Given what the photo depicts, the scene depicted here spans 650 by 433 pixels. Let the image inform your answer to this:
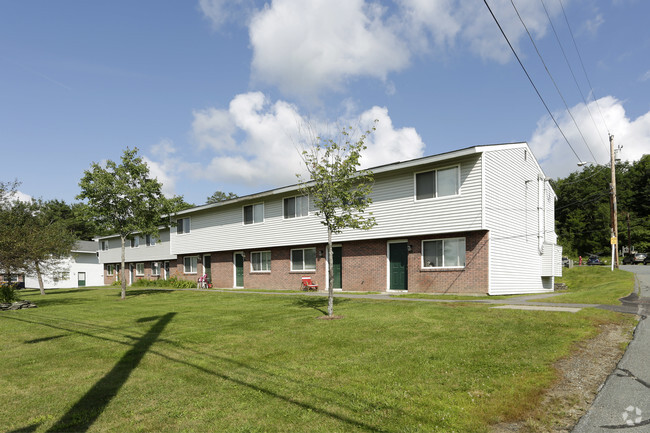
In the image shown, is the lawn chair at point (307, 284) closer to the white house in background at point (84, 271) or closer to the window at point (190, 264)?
the window at point (190, 264)

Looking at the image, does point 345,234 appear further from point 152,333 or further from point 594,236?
point 594,236

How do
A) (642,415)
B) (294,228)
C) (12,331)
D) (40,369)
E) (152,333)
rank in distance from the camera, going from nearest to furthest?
(642,415) < (40,369) < (152,333) < (12,331) < (294,228)

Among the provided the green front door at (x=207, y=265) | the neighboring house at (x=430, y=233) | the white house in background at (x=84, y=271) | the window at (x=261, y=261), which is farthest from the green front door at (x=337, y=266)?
the white house in background at (x=84, y=271)

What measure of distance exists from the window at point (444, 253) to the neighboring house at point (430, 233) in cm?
4

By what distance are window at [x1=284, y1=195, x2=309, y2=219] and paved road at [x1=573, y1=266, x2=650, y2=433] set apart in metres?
18.0

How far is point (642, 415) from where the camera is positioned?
436 centimetres

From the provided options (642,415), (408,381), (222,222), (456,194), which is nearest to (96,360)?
(408,381)

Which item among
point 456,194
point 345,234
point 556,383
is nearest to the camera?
point 556,383

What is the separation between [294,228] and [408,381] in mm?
Result: 18647

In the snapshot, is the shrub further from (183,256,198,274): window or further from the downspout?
the downspout

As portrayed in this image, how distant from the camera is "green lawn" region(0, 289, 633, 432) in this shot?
4.50 m

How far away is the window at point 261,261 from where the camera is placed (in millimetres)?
26772

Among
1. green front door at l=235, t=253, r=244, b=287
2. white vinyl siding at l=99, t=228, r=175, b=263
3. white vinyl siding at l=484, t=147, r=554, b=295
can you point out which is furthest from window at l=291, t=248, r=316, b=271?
white vinyl siding at l=99, t=228, r=175, b=263

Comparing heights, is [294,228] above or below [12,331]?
above
